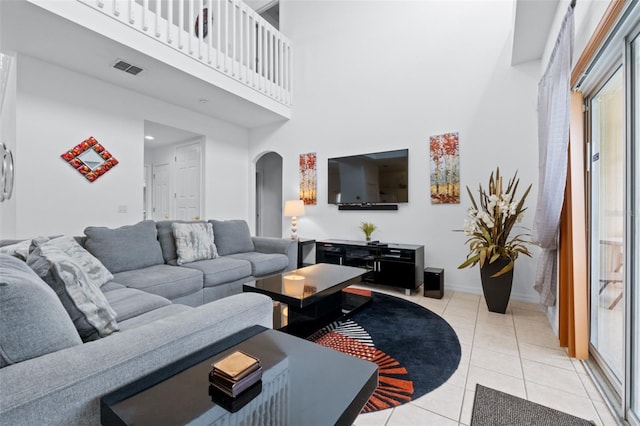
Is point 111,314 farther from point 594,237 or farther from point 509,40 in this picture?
point 509,40

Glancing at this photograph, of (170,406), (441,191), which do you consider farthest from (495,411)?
(441,191)

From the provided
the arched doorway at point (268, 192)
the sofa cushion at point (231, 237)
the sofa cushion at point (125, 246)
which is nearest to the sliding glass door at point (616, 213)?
the sofa cushion at point (231, 237)

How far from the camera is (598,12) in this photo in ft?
5.32

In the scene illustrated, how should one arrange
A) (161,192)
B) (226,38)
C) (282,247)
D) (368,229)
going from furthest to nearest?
(161,192), (368,229), (226,38), (282,247)

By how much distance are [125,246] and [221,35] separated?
10.9 ft

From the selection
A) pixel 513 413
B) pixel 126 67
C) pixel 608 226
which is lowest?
pixel 513 413

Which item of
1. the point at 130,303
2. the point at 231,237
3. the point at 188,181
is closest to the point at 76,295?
the point at 130,303

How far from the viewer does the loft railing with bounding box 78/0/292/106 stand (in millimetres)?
3102

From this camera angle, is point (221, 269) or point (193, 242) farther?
point (193, 242)

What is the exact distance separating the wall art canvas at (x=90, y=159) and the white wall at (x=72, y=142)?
0.20 ft

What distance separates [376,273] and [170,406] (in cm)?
325

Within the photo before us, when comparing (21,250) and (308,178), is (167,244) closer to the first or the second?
(21,250)

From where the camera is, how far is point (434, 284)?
3391 mm

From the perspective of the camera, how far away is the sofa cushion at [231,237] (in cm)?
364
